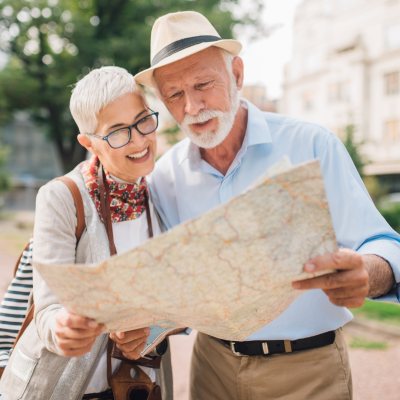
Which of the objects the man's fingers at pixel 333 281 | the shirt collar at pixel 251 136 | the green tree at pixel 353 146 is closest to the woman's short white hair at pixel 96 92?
the shirt collar at pixel 251 136

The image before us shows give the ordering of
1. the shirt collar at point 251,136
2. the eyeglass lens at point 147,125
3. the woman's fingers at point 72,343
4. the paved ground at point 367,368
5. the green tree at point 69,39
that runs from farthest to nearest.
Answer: the green tree at point 69,39
the paved ground at point 367,368
the shirt collar at point 251,136
the eyeglass lens at point 147,125
the woman's fingers at point 72,343

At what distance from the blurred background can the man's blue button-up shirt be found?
0.79 m

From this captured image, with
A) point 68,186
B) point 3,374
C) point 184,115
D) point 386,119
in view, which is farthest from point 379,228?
point 386,119

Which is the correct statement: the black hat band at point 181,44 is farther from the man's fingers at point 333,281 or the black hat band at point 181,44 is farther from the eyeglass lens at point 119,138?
the man's fingers at point 333,281

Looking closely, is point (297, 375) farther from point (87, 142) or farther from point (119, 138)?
point (87, 142)

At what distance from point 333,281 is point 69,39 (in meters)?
15.3

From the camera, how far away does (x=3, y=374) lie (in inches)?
61.4

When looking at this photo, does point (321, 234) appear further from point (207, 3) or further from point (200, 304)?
point (207, 3)

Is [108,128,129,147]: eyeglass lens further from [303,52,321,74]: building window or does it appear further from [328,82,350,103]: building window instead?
[303,52,321,74]: building window

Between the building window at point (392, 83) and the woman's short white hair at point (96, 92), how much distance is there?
27.1 m

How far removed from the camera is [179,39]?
6.32 ft

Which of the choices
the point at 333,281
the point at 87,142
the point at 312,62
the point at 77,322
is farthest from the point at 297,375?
the point at 312,62

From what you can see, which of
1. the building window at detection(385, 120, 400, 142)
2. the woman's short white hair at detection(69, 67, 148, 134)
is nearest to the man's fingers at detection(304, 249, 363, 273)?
the woman's short white hair at detection(69, 67, 148, 134)

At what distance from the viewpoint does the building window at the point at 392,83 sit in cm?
2437
